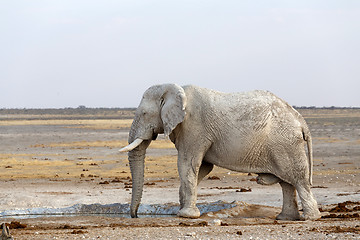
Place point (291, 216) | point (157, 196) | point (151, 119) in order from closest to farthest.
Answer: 1. point (291, 216)
2. point (151, 119)
3. point (157, 196)

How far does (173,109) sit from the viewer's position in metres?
13.2

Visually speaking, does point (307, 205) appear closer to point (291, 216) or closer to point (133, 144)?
point (291, 216)

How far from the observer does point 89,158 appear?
30.1m

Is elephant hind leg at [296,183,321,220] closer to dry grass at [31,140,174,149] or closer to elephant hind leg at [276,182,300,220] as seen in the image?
elephant hind leg at [276,182,300,220]

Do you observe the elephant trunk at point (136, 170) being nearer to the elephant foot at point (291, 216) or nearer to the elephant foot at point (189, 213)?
the elephant foot at point (189, 213)

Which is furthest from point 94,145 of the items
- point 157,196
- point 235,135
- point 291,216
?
point 291,216

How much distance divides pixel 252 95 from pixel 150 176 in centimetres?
1008

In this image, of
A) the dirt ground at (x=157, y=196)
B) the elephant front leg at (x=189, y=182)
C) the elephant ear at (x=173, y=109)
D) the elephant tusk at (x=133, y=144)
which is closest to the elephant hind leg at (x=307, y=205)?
the dirt ground at (x=157, y=196)

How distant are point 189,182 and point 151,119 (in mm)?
1514

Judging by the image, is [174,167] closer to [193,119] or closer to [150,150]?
[150,150]

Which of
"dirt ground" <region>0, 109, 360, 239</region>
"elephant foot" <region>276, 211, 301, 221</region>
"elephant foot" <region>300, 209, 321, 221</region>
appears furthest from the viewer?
"elephant foot" <region>276, 211, 301, 221</region>

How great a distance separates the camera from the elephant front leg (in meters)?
13.3

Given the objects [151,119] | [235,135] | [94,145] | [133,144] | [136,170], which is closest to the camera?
[235,135]

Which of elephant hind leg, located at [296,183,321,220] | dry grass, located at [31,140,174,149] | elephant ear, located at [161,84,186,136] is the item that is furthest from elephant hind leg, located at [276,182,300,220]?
dry grass, located at [31,140,174,149]
